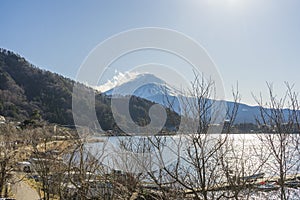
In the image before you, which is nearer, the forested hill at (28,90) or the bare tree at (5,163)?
the bare tree at (5,163)

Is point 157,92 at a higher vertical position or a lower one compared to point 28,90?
lower

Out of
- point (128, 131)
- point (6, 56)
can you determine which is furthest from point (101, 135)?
point (6, 56)

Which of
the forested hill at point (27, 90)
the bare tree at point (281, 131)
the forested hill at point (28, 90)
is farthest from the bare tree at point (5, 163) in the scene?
the forested hill at point (27, 90)

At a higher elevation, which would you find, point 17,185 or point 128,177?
point 128,177

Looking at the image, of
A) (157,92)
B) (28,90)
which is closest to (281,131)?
(157,92)

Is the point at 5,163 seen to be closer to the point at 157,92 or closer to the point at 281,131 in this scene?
the point at 157,92

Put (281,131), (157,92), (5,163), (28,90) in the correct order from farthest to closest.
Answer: (28,90)
(5,163)
(157,92)
(281,131)

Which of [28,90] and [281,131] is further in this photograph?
[28,90]

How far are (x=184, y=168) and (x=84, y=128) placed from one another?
3838mm

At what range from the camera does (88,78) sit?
17.7 feet

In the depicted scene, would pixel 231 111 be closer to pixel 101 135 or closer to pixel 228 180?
pixel 228 180

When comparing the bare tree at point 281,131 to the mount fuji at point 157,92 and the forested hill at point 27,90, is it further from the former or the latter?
the forested hill at point 27,90

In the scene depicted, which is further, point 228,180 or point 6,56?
point 6,56

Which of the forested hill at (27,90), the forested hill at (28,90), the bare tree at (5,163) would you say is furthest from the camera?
the forested hill at (27,90)
